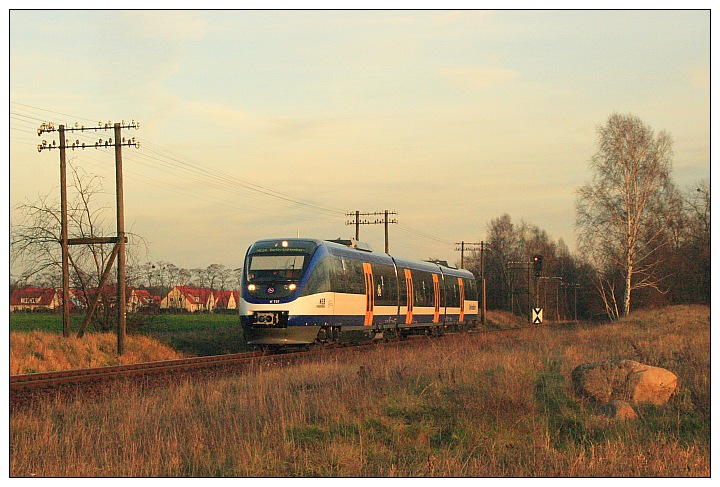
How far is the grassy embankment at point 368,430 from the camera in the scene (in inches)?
359

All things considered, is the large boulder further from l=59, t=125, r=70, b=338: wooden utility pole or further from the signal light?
l=59, t=125, r=70, b=338: wooden utility pole

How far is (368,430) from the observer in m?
11.0

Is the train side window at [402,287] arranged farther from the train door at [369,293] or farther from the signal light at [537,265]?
the signal light at [537,265]

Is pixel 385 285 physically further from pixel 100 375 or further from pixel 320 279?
pixel 100 375

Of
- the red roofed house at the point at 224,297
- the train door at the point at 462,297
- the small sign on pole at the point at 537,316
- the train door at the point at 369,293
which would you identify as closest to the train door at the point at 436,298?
the train door at the point at 462,297

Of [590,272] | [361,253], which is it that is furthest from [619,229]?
[361,253]

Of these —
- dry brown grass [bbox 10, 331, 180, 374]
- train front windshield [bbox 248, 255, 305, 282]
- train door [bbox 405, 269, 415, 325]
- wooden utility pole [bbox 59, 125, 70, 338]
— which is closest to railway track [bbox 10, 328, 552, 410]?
train front windshield [bbox 248, 255, 305, 282]

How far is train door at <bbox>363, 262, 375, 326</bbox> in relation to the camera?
28.0m

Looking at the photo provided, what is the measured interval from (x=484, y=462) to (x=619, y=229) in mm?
38722

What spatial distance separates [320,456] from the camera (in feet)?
31.0

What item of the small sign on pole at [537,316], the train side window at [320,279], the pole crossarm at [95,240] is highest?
the pole crossarm at [95,240]

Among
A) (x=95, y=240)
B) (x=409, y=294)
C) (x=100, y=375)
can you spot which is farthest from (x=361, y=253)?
(x=100, y=375)

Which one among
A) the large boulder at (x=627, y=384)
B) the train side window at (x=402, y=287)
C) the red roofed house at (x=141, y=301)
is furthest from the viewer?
the red roofed house at (x=141, y=301)

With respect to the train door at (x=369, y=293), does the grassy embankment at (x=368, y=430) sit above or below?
below
